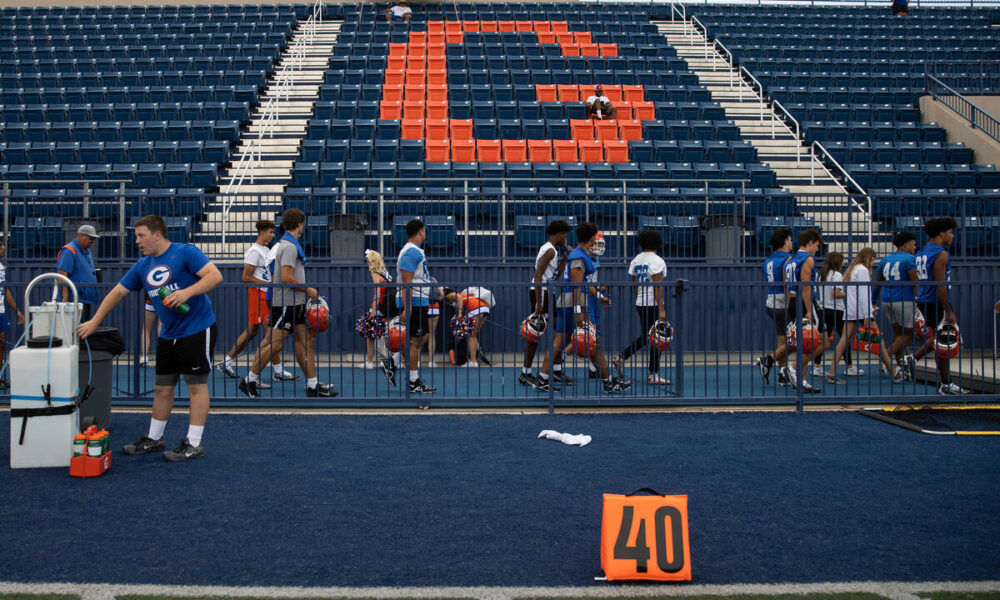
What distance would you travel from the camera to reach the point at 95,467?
5.65 m

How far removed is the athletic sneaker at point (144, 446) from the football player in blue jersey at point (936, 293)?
7285mm

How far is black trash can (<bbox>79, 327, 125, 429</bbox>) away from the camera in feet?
22.1

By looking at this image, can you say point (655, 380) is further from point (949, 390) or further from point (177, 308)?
point (177, 308)

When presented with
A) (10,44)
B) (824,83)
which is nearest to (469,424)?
(824,83)

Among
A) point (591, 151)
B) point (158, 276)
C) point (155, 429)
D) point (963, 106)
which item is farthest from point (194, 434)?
point (963, 106)

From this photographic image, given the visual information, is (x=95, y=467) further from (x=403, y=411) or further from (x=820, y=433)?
(x=820, y=433)

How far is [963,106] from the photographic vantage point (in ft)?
63.2

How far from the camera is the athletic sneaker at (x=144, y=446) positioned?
6270 mm

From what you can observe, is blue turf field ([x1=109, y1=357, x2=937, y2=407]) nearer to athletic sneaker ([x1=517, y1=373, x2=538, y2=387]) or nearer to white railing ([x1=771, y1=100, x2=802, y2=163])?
athletic sneaker ([x1=517, y1=373, x2=538, y2=387])

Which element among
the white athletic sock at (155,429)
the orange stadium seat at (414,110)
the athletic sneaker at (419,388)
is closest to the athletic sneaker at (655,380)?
the athletic sneaker at (419,388)

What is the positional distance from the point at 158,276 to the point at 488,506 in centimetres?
301

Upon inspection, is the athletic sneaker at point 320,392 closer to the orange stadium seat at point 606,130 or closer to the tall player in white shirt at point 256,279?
the tall player in white shirt at point 256,279

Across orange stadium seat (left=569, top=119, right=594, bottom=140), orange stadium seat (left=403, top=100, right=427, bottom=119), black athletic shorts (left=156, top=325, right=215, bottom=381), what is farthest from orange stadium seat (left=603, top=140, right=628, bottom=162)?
black athletic shorts (left=156, top=325, right=215, bottom=381)

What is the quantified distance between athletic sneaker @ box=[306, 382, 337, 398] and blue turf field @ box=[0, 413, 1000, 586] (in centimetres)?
102
